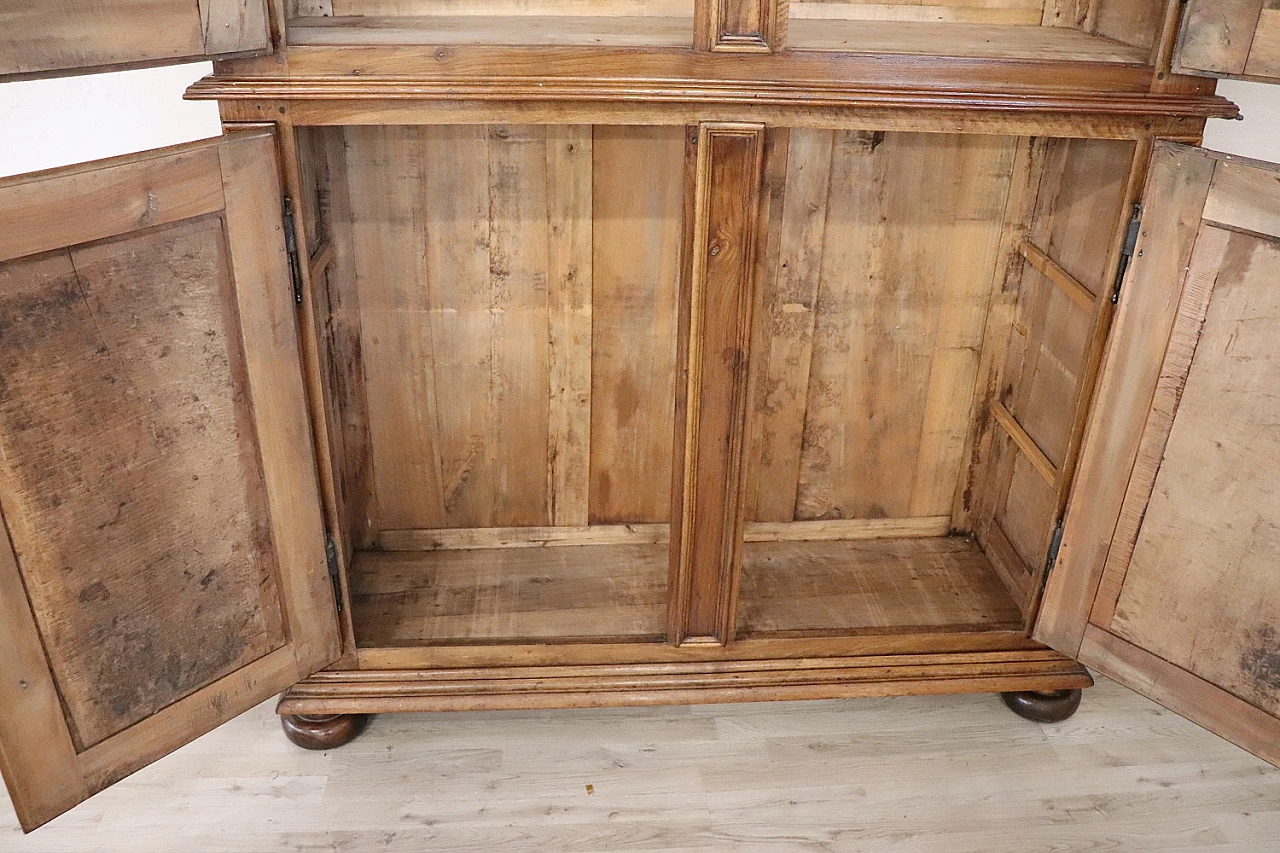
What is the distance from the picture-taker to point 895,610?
2168 mm

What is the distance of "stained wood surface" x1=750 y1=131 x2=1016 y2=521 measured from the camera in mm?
2062

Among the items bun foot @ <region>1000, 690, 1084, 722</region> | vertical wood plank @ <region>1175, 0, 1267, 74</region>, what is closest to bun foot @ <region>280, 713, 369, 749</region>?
bun foot @ <region>1000, 690, 1084, 722</region>

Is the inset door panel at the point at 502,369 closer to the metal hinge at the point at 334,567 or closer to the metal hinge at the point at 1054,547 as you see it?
the metal hinge at the point at 334,567

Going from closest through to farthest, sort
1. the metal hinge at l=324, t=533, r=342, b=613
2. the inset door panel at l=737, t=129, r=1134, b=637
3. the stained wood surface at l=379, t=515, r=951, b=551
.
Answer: the metal hinge at l=324, t=533, r=342, b=613, the inset door panel at l=737, t=129, r=1134, b=637, the stained wood surface at l=379, t=515, r=951, b=551

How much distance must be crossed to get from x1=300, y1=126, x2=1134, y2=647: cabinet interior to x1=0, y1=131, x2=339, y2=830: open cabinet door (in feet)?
0.98

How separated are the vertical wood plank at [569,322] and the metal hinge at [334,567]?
1.93 feet

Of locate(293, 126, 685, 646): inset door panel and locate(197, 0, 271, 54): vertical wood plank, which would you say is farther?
locate(293, 126, 685, 646): inset door panel

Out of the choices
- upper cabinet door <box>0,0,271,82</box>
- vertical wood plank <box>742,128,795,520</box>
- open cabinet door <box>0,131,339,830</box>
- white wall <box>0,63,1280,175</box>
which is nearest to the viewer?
upper cabinet door <box>0,0,271,82</box>

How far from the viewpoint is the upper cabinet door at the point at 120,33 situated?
121cm

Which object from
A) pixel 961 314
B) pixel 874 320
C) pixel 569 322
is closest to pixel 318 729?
pixel 569 322

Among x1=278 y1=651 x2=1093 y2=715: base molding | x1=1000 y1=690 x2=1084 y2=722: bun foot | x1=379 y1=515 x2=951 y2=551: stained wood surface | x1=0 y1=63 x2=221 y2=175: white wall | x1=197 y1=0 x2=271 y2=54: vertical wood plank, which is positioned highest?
x1=197 y1=0 x2=271 y2=54: vertical wood plank

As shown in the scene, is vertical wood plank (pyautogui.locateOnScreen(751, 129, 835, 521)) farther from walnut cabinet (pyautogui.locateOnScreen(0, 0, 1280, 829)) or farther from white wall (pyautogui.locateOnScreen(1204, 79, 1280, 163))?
white wall (pyautogui.locateOnScreen(1204, 79, 1280, 163))

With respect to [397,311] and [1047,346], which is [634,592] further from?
[1047,346]

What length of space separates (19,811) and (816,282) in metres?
1.64
